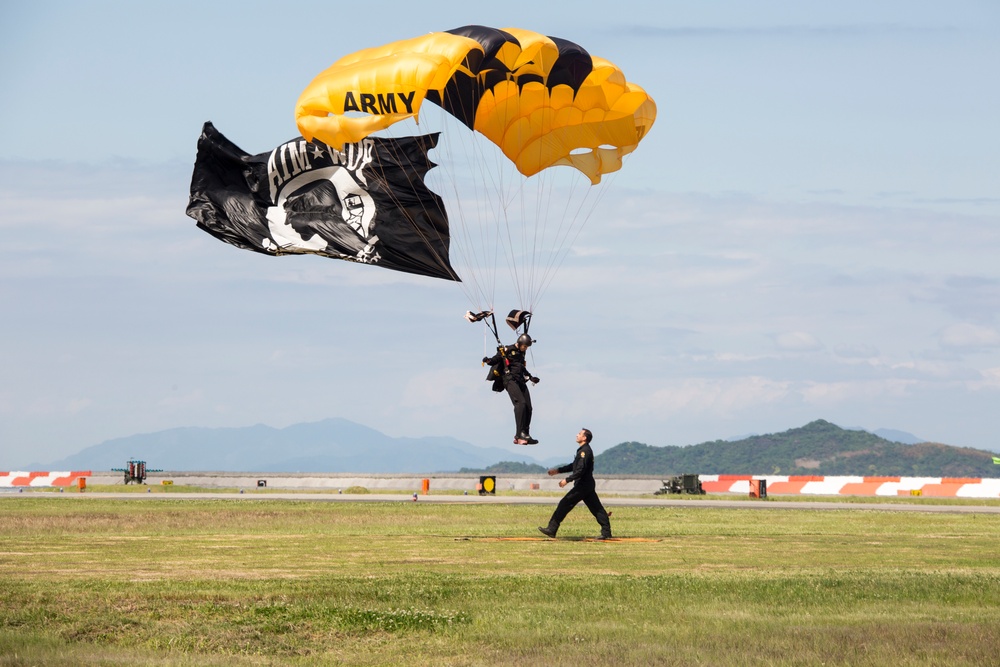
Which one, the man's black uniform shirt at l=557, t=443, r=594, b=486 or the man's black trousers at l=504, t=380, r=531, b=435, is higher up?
the man's black trousers at l=504, t=380, r=531, b=435

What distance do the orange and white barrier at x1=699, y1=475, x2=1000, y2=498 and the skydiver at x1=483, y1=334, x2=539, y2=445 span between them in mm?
30802

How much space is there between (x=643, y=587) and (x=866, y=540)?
34.8ft

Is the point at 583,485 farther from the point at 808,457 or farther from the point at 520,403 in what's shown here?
the point at 808,457

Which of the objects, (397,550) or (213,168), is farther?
(213,168)

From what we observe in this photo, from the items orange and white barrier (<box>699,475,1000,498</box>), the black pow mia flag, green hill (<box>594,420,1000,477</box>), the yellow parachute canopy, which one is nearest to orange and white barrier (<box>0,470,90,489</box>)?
orange and white barrier (<box>699,475,1000,498</box>)

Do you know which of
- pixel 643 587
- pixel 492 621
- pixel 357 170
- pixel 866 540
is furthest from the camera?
pixel 357 170

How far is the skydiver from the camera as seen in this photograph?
23.1 metres

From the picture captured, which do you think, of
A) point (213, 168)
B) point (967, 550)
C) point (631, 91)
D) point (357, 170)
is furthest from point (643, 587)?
point (213, 168)

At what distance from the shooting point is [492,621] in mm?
13750

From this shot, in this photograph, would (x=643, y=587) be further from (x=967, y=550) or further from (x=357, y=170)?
(x=357, y=170)

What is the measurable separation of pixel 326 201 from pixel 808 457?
5479 inches

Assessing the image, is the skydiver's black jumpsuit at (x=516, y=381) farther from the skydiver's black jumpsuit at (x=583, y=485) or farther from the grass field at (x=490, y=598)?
the grass field at (x=490, y=598)

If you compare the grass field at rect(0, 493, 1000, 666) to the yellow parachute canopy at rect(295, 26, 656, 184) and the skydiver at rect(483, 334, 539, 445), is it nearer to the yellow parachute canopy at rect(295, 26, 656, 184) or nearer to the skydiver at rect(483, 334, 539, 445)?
the skydiver at rect(483, 334, 539, 445)

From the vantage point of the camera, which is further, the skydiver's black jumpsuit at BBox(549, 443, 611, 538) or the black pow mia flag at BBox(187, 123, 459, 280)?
the black pow mia flag at BBox(187, 123, 459, 280)
